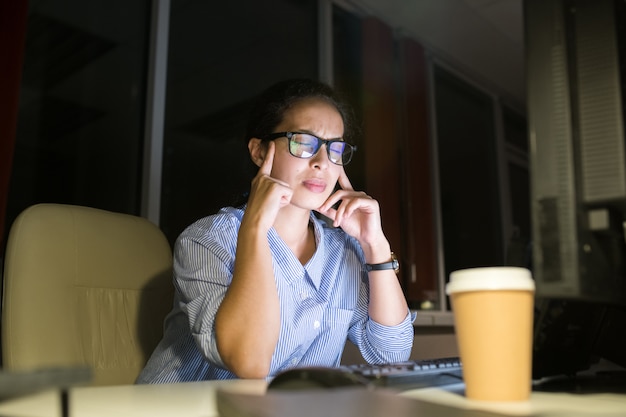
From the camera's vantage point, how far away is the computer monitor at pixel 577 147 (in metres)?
0.47

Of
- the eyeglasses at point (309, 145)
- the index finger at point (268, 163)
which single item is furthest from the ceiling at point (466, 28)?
the index finger at point (268, 163)

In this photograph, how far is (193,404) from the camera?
1.86 feet

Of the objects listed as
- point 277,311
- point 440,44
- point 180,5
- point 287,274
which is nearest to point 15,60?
point 180,5

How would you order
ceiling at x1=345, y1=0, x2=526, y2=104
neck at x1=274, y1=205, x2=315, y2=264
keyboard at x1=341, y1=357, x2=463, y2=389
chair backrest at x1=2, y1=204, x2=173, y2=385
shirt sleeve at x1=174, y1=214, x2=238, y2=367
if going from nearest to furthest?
keyboard at x1=341, y1=357, x2=463, y2=389
shirt sleeve at x1=174, y1=214, x2=238, y2=367
chair backrest at x1=2, y1=204, x2=173, y2=385
neck at x1=274, y1=205, x2=315, y2=264
ceiling at x1=345, y1=0, x2=526, y2=104

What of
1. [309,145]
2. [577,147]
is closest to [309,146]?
[309,145]

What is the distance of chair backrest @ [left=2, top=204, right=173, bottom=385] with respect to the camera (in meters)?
1.11

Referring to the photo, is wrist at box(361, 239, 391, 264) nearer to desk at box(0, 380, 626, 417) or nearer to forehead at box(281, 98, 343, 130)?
forehead at box(281, 98, 343, 130)

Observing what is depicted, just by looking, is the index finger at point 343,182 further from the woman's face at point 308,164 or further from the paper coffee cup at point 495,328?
the paper coffee cup at point 495,328

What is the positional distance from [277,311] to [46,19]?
5.91 ft

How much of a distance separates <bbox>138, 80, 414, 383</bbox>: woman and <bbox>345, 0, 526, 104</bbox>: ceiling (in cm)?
197

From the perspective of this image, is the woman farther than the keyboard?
Yes

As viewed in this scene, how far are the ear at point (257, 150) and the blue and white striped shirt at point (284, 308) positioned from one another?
6.8 inches

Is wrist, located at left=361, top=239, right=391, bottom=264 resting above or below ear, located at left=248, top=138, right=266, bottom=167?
below

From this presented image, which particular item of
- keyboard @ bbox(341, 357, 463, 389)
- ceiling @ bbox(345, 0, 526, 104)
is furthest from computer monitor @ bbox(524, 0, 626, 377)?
ceiling @ bbox(345, 0, 526, 104)
